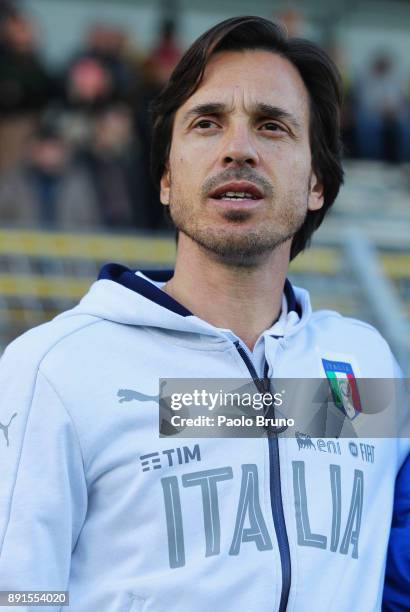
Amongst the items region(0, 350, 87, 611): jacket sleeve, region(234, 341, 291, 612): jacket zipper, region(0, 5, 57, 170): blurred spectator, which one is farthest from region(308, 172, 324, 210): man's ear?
region(0, 5, 57, 170): blurred spectator

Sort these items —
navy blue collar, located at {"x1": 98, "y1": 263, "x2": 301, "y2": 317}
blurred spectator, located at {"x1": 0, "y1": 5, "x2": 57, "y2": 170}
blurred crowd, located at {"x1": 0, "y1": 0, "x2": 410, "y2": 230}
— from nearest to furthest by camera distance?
1. navy blue collar, located at {"x1": 98, "y1": 263, "x2": 301, "y2": 317}
2. blurred crowd, located at {"x1": 0, "y1": 0, "x2": 410, "y2": 230}
3. blurred spectator, located at {"x1": 0, "y1": 5, "x2": 57, "y2": 170}

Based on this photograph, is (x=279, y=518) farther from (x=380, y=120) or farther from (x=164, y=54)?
(x=380, y=120)

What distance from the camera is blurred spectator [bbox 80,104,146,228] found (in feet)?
27.0

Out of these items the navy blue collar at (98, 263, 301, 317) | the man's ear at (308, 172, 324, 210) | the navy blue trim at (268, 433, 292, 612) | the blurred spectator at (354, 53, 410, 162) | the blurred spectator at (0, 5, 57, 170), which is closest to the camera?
the navy blue trim at (268, 433, 292, 612)

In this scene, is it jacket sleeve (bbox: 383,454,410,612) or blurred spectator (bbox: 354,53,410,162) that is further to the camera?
blurred spectator (bbox: 354,53,410,162)

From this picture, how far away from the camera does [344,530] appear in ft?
7.74

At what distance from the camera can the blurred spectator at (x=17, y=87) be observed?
8.20 meters

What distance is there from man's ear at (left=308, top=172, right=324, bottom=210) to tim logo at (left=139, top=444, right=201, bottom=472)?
889 millimetres

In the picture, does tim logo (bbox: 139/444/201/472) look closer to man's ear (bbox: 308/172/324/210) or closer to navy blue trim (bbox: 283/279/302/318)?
navy blue trim (bbox: 283/279/302/318)

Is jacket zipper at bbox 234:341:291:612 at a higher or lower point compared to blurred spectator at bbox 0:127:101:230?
higher

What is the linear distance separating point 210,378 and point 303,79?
848 millimetres

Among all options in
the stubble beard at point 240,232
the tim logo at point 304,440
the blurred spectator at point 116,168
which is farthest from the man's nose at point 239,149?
the blurred spectator at point 116,168

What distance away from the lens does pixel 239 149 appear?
2.53 metres

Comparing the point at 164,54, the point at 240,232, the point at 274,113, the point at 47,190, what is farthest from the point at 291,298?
the point at 164,54
